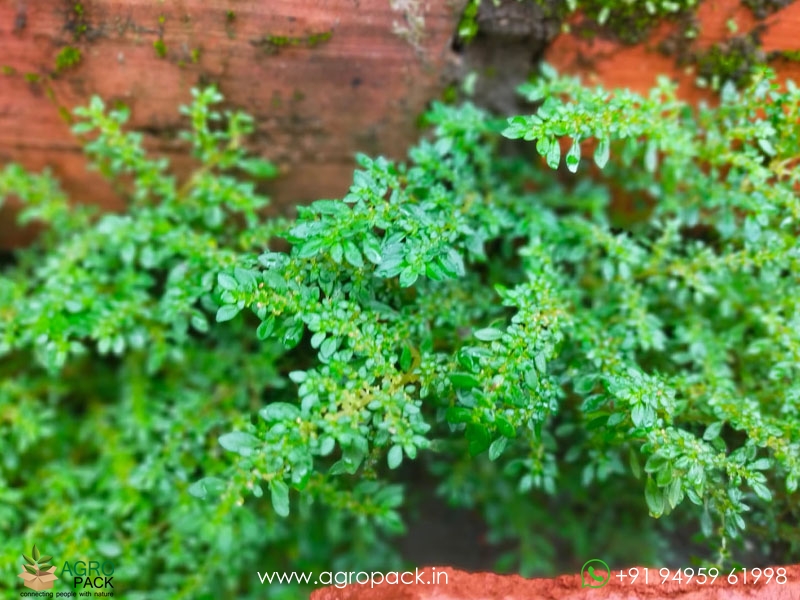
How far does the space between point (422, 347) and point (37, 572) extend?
1289 mm

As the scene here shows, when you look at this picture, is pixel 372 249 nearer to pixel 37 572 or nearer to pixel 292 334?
pixel 292 334

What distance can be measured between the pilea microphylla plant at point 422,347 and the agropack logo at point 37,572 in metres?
0.05

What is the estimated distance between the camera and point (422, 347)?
154 cm

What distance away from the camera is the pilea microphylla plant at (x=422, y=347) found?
1423 mm

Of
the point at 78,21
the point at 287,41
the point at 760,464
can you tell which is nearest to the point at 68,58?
the point at 78,21

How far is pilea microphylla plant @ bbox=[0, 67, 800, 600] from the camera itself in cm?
142

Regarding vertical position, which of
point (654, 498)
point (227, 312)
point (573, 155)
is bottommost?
point (654, 498)

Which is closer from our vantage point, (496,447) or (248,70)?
(496,447)

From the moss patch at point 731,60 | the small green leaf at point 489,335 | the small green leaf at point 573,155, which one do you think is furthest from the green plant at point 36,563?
the moss patch at point 731,60

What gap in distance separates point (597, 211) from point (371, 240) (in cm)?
99

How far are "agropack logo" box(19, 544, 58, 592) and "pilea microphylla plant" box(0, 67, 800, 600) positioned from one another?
5cm

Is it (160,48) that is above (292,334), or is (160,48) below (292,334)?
above

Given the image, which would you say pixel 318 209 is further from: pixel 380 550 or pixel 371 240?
pixel 380 550

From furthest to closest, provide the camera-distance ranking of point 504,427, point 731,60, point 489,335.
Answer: point 731,60, point 489,335, point 504,427
